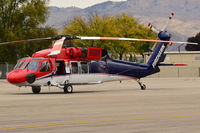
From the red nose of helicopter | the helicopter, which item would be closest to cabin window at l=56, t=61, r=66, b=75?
the helicopter

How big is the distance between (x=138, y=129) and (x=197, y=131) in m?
1.52

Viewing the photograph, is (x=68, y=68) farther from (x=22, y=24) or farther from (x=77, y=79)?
(x=22, y=24)

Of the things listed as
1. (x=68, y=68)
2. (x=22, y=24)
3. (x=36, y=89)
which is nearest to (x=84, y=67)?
(x=68, y=68)

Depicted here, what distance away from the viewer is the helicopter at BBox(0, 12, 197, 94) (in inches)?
1228

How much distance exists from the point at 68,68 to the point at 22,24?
43.8 meters

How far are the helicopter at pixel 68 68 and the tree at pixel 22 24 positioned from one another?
38.9 meters

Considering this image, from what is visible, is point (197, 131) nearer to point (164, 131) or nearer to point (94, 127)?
point (164, 131)

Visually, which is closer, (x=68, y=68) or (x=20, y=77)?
(x=20, y=77)

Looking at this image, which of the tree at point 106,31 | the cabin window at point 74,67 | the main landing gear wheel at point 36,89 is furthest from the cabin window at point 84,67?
the tree at point 106,31

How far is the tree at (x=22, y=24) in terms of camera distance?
73.2 meters

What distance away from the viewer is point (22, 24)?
75.3 metres

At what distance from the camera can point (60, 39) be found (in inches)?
1172

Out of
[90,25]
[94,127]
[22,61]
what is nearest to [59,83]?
[22,61]

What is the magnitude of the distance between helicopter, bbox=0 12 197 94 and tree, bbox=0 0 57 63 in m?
38.9
